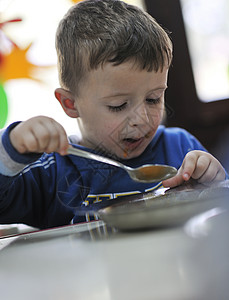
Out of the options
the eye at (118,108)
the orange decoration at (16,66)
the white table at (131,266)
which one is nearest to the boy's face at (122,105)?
the eye at (118,108)

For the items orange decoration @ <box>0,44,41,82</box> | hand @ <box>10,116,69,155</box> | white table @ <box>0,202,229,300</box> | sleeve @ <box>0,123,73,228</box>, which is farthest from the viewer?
orange decoration @ <box>0,44,41,82</box>

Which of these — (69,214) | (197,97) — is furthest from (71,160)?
(197,97)

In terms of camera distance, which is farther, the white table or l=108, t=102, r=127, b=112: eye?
l=108, t=102, r=127, b=112: eye

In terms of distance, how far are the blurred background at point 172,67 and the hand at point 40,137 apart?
82 mm

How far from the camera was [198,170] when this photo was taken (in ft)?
1.28

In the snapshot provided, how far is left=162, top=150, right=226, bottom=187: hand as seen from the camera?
0.37 meters

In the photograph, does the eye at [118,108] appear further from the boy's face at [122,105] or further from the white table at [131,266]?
the white table at [131,266]

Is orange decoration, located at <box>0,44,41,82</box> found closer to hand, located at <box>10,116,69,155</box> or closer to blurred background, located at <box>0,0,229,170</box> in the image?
blurred background, located at <box>0,0,229,170</box>

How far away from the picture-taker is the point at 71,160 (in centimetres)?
43

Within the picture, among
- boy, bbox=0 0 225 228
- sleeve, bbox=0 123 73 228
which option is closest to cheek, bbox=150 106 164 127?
boy, bbox=0 0 225 228

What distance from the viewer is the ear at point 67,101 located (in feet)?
1.30

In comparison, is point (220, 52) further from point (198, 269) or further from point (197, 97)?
point (198, 269)

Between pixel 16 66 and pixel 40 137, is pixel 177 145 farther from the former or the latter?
pixel 16 66

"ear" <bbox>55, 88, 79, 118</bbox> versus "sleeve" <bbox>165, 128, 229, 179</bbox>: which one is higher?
"ear" <bbox>55, 88, 79, 118</bbox>
